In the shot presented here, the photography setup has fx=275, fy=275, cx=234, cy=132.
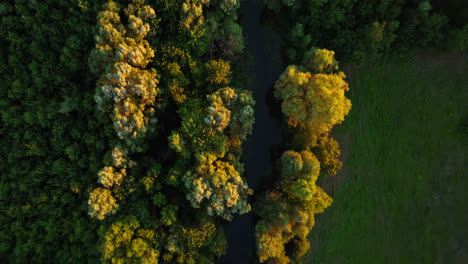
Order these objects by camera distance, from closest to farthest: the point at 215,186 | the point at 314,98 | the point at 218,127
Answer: the point at 215,186 < the point at 314,98 < the point at 218,127

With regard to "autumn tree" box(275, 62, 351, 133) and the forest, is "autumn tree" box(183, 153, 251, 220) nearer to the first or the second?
the forest

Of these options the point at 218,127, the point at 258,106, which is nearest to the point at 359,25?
the point at 258,106

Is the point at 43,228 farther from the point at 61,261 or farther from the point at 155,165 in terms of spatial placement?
the point at 155,165

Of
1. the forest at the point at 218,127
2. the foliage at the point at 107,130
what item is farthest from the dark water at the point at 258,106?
the foliage at the point at 107,130

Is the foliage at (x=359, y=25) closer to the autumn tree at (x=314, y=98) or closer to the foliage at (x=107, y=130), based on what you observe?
the autumn tree at (x=314, y=98)

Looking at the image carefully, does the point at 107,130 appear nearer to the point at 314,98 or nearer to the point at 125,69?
the point at 125,69
